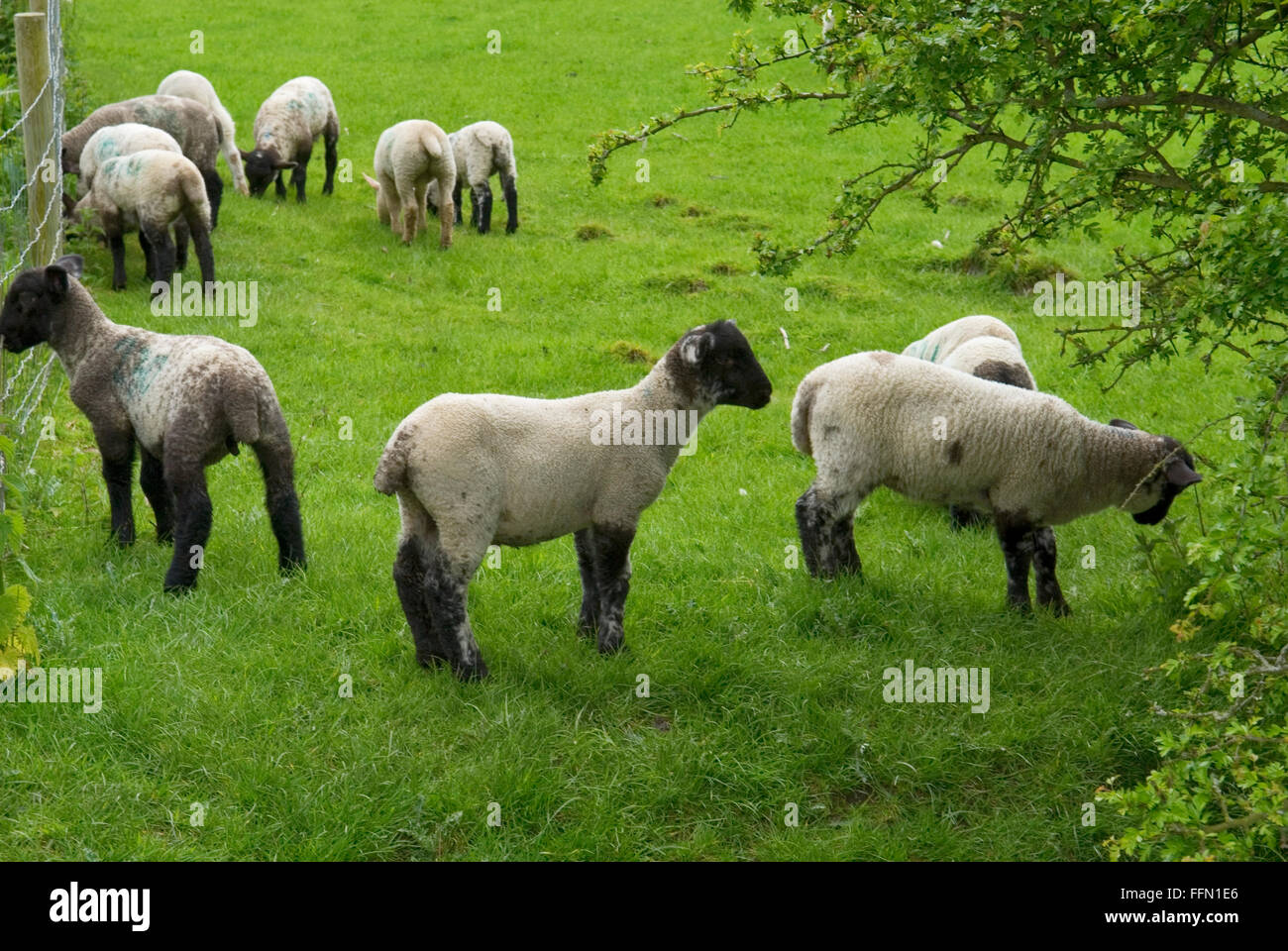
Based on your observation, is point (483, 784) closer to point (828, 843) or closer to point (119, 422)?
point (828, 843)

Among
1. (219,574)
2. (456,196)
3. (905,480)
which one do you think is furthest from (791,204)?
(219,574)

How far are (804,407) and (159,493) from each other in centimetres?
379

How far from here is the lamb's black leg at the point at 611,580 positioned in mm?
6164

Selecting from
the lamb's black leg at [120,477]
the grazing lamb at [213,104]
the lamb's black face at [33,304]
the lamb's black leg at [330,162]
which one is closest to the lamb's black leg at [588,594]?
the lamb's black leg at [120,477]

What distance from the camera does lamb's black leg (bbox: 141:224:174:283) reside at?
1176 cm

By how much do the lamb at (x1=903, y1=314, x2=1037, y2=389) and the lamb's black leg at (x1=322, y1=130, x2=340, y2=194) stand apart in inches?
393

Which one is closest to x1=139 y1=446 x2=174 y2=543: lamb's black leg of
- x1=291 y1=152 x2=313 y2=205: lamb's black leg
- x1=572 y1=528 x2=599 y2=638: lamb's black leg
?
x1=572 y1=528 x2=599 y2=638: lamb's black leg

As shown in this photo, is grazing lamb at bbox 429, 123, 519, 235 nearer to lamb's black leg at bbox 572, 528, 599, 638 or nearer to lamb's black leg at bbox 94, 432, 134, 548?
lamb's black leg at bbox 94, 432, 134, 548

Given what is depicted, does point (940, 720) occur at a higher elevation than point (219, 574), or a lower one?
lower

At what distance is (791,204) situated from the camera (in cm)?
1695

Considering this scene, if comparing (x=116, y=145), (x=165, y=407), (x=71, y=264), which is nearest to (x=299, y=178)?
(x=116, y=145)

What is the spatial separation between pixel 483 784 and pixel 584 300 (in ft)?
29.2

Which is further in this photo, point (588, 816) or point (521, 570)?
point (521, 570)

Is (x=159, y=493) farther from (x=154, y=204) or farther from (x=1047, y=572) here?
(x=154, y=204)
